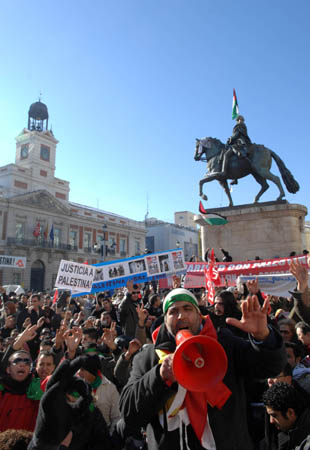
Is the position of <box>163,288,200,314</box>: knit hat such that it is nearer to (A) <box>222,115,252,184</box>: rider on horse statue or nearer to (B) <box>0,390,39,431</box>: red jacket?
(B) <box>0,390,39,431</box>: red jacket

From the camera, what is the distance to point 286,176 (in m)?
12.5

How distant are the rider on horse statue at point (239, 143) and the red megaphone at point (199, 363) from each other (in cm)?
1154

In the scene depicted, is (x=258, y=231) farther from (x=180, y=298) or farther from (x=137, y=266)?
(x=180, y=298)

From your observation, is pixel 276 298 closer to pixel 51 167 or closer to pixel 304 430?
pixel 304 430

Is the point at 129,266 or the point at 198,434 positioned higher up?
the point at 129,266

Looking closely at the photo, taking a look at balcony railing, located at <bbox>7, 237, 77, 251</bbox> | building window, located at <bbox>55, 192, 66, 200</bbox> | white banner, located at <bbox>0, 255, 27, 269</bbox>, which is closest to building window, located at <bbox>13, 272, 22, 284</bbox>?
balcony railing, located at <bbox>7, 237, 77, 251</bbox>

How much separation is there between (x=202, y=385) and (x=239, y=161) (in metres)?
11.8

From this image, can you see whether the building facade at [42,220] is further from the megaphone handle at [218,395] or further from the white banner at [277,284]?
the megaphone handle at [218,395]

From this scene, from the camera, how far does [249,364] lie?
1.82m

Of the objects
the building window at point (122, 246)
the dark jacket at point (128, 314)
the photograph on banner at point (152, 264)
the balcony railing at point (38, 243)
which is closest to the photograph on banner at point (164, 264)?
the photograph on banner at point (152, 264)

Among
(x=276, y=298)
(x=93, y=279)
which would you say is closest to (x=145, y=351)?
(x=93, y=279)

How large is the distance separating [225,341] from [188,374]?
15.6 inches

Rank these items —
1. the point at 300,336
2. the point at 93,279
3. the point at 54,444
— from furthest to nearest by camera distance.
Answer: the point at 93,279 < the point at 300,336 < the point at 54,444

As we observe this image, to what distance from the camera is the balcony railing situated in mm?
40263
